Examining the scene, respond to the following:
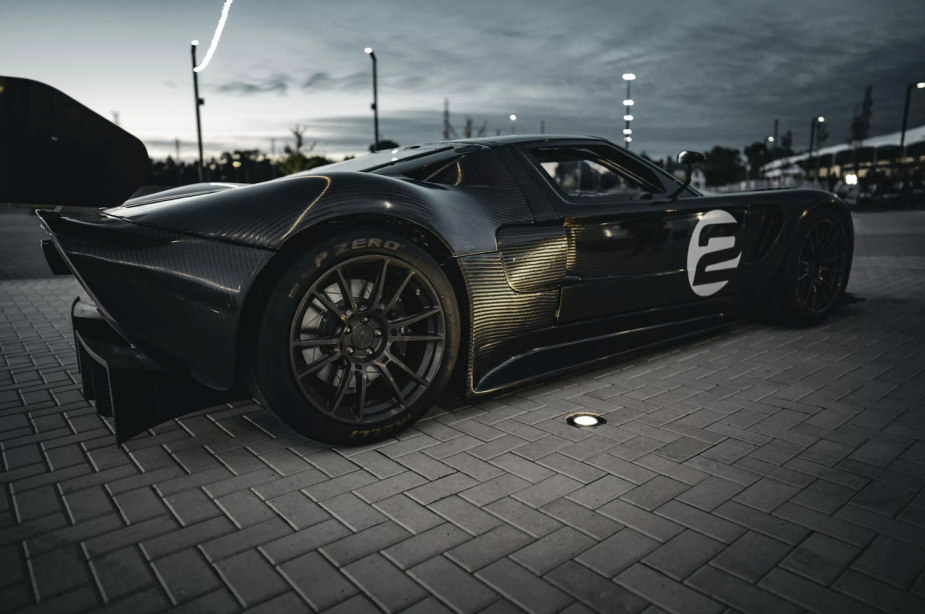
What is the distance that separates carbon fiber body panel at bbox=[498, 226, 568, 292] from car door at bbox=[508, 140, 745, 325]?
3.0 inches

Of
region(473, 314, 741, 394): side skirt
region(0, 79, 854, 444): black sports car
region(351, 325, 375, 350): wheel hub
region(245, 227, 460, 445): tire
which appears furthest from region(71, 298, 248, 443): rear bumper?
region(473, 314, 741, 394): side skirt

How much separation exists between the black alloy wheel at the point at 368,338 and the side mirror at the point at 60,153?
794 millimetres

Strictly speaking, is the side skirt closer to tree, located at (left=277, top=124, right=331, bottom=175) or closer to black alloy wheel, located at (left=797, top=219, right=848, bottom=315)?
black alloy wheel, located at (left=797, top=219, right=848, bottom=315)

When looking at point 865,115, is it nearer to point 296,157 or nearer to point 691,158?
point 296,157

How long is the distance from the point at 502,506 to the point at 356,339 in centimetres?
90

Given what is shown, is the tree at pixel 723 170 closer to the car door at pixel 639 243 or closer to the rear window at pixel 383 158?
the car door at pixel 639 243

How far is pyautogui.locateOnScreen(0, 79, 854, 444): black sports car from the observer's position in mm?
2346

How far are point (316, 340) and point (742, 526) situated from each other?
164 centimetres

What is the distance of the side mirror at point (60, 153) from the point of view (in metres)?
2.00

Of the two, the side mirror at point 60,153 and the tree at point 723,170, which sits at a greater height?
the tree at point 723,170

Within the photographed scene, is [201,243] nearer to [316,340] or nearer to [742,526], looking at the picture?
[316,340]

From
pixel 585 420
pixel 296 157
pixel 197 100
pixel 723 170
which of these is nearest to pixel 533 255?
pixel 585 420

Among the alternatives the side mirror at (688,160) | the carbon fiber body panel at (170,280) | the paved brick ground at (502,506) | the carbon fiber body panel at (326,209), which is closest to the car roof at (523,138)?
the carbon fiber body panel at (326,209)

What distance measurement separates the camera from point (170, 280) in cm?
235
